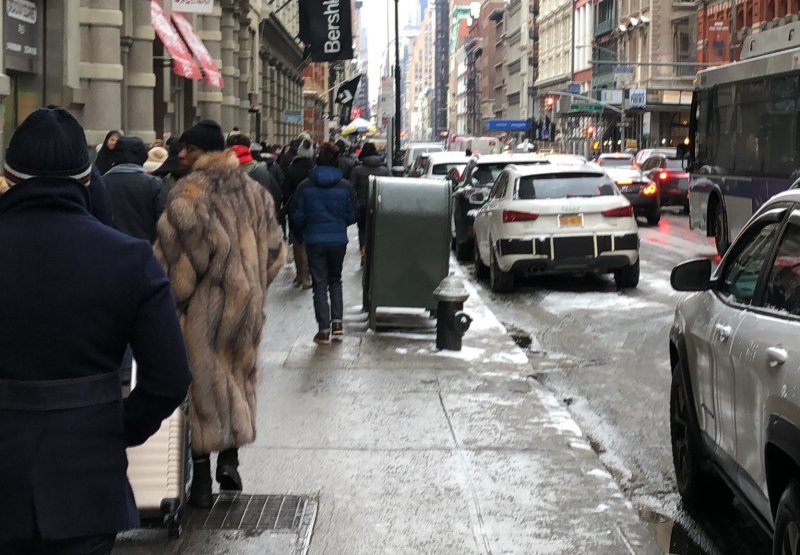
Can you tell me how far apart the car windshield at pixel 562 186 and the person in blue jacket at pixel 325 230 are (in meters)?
4.90

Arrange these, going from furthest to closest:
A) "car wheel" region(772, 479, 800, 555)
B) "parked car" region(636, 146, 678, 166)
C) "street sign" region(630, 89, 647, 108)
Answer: "street sign" region(630, 89, 647, 108), "parked car" region(636, 146, 678, 166), "car wheel" region(772, 479, 800, 555)

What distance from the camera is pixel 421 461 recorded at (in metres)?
7.43

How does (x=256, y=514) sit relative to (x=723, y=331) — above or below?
below

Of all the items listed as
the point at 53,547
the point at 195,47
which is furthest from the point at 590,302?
the point at 195,47

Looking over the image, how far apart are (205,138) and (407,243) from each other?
20.5 feet

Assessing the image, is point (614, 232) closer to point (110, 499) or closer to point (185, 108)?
point (110, 499)

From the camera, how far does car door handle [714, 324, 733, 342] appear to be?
18.0ft

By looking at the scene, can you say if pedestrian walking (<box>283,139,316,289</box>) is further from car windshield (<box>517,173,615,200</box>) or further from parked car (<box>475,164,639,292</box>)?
car windshield (<box>517,173,615,200</box>)

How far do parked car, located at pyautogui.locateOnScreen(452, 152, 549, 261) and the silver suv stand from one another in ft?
44.7

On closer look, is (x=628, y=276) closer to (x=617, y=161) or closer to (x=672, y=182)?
(x=672, y=182)

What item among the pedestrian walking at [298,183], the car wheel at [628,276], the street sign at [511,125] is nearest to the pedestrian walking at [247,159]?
the pedestrian walking at [298,183]

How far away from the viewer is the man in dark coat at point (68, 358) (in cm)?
312

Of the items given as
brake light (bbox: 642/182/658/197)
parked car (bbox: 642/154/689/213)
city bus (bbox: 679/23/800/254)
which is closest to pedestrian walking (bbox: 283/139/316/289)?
city bus (bbox: 679/23/800/254)

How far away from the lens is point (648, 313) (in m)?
14.5
